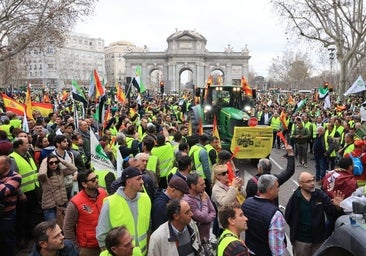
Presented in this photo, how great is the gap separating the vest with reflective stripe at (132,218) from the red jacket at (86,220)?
0.60 meters

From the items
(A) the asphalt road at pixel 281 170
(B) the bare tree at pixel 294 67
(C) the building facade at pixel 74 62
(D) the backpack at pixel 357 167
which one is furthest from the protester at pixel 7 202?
(C) the building facade at pixel 74 62

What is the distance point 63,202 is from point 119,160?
1.06 metres

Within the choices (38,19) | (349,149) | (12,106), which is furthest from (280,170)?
(38,19)

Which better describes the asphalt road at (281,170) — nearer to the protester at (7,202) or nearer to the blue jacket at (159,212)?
the blue jacket at (159,212)

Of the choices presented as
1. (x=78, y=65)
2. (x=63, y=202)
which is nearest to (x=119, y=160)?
(x=63, y=202)

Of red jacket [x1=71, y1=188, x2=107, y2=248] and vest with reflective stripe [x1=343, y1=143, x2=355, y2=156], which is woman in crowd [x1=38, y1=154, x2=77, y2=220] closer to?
red jacket [x1=71, y1=188, x2=107, y2=248]

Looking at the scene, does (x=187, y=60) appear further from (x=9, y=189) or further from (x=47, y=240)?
(x=47, y=240)

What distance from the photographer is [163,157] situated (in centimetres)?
738

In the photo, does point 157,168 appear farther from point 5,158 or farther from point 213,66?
point 213,66

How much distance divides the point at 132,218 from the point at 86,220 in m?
0.79

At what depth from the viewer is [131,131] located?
31.1 feet

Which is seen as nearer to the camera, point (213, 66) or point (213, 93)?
point (213, 93)

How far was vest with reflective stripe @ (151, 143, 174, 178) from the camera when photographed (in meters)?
7.35

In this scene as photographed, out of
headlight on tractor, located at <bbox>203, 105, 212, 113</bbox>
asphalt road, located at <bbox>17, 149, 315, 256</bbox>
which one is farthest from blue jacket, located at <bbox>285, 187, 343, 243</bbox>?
headlight on tractor, located at <bbox>203, 105, 212, 113</bbox>
